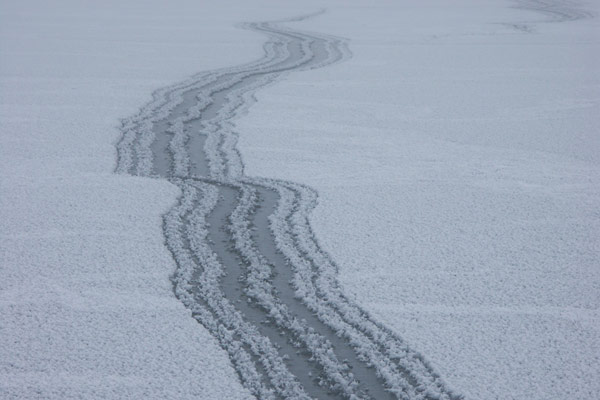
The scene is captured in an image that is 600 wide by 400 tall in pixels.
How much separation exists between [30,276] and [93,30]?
6.50 metres

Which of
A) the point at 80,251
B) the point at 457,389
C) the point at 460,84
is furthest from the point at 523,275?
the point at 460,84

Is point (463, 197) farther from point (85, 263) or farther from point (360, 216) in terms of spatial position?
point (85, 263)

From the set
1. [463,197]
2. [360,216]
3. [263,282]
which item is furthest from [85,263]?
[463,197]

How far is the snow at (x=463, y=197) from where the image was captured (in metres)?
1.98

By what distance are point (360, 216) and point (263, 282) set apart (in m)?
0.66

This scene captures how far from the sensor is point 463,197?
308cm

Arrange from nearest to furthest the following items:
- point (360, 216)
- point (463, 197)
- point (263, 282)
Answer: point (263, 282) < point (360, 216) < point (463, 197)

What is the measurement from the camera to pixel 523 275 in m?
2.36

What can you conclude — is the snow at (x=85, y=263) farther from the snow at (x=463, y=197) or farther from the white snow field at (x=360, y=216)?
the snow at (x=463, y=197)

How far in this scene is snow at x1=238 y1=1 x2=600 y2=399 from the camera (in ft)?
6.51

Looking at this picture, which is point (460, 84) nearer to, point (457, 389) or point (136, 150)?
point (136, 150)

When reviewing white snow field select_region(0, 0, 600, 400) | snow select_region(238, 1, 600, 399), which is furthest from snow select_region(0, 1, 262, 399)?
snow select_region(238, 1, 600, 399)

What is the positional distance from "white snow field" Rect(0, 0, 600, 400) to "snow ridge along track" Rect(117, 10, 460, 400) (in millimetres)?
54

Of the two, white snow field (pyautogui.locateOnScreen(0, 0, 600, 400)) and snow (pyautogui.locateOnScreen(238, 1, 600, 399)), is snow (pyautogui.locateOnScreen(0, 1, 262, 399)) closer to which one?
white snow field (pyautogui.locateOnScreen(0, 0, 600, 400))
